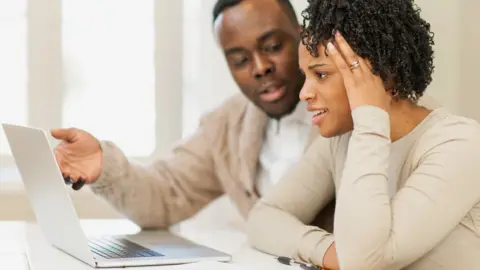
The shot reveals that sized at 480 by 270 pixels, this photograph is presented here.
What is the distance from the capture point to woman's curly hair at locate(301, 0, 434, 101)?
3.45 feet

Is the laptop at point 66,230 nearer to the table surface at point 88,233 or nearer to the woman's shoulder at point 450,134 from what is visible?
the table surface at point 88,233

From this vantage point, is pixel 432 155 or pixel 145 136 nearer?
pixel 432 155

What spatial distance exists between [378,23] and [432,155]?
195 millimetres

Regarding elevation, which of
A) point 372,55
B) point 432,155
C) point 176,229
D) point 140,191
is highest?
point 372,55

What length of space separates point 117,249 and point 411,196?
492 mm

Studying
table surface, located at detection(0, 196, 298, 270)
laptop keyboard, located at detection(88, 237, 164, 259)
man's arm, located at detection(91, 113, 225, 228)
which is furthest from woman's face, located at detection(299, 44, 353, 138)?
man's arm, located at detection(91, 113, 225, 228)

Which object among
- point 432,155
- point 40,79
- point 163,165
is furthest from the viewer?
point 40,79

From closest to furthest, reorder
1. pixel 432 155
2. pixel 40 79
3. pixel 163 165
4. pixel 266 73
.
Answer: pixel 432 155, pixel 266 73, pixel 163 165, pixel 40 79

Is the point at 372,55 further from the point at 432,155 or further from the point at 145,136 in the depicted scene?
the point at 145,136

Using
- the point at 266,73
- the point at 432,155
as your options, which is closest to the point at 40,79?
the point at 266,73

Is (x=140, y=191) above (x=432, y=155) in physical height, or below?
below

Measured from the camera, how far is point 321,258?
112 cm

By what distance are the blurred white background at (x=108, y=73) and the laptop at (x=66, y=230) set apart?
0.71 m

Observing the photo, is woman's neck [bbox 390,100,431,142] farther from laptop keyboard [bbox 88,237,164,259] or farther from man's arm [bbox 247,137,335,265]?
laptop keyboard [bbox 88,237,164,259]
